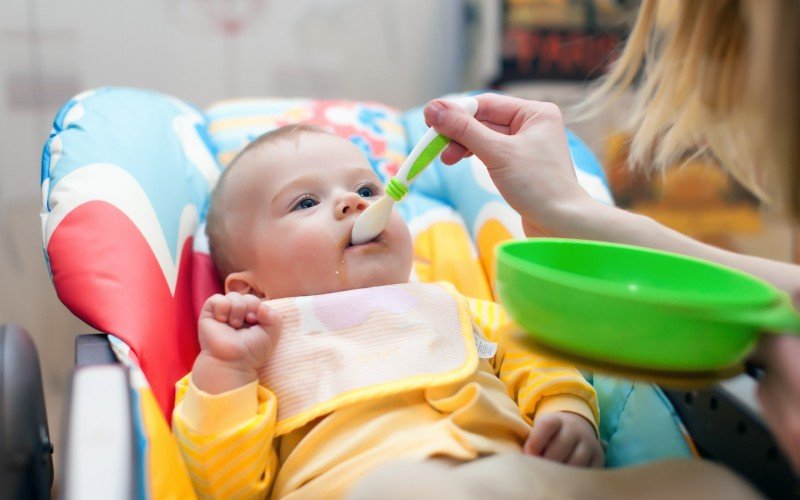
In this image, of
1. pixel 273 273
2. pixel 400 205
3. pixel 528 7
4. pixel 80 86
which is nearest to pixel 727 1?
pixel 273 273

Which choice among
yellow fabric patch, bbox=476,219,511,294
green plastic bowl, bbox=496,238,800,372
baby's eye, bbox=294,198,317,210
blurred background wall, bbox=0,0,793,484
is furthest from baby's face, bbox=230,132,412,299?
blurred background wall, bbox=0,0,793,484

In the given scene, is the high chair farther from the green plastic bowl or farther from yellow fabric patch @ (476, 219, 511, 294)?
the green plastic bowl

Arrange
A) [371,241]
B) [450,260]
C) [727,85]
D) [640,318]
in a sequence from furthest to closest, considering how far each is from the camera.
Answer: [450,260]
[371,241]
[727,85]
[640,318]

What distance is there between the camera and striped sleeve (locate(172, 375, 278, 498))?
763 millimetres

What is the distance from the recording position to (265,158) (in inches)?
40.8

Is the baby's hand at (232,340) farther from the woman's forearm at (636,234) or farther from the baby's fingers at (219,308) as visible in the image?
the woman's forearm at (636,234)

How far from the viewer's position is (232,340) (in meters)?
0.80

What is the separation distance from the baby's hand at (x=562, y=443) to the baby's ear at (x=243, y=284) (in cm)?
40

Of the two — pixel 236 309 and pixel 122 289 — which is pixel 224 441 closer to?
pixel 236 309

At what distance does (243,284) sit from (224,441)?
0.99 feet

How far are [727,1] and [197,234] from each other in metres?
0.78

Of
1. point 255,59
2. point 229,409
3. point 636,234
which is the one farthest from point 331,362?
point 255,59

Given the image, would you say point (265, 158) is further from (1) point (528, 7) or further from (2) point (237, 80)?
(1) point (528, 7)

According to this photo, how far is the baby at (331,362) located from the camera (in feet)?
2.55
